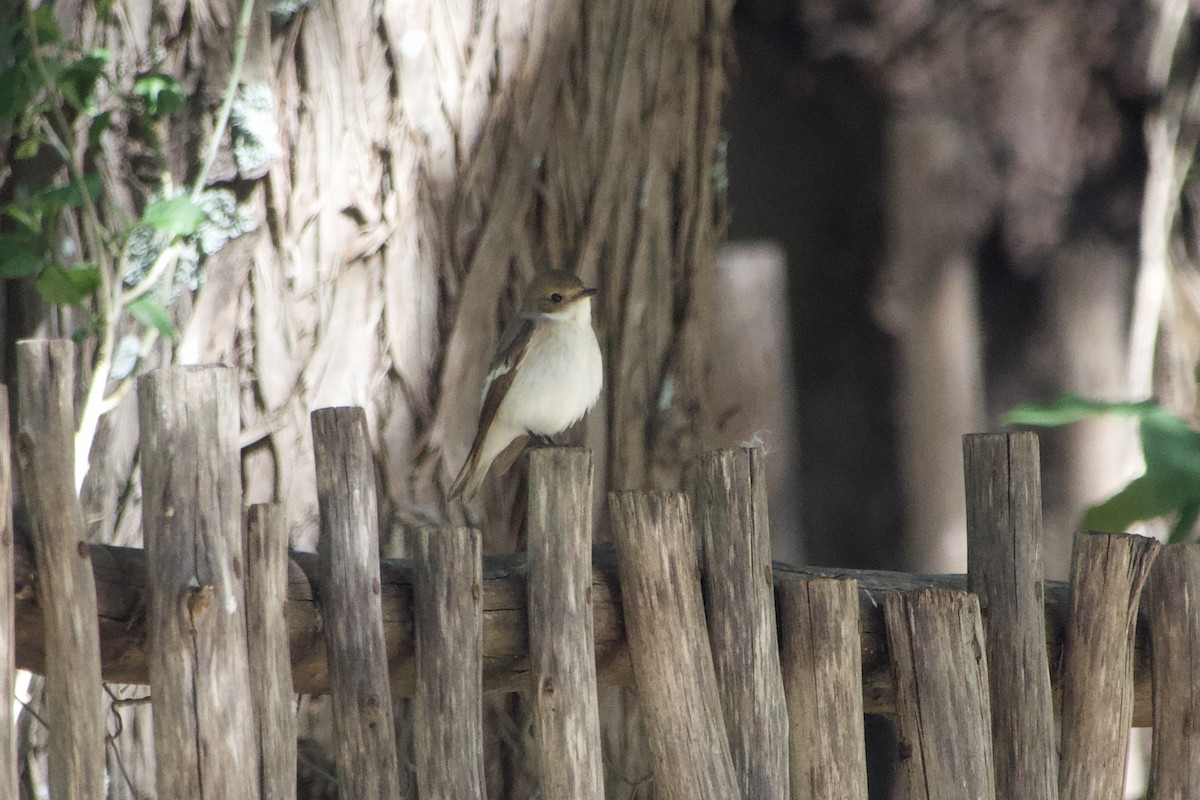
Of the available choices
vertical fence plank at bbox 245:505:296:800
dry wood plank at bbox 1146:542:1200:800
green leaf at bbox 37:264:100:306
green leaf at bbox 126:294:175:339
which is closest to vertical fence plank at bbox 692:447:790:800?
vertical fence plank at bbox 245:505:296:800

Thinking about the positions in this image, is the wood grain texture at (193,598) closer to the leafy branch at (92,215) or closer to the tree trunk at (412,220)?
the leafy branch at (92,215)

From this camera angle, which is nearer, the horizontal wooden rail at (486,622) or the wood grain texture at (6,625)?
the wood grain texture at (6,625)

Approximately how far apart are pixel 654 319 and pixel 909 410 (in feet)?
3.88

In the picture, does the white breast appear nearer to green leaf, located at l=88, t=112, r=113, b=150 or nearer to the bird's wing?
the bird's wing

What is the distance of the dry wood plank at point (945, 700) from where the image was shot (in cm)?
233

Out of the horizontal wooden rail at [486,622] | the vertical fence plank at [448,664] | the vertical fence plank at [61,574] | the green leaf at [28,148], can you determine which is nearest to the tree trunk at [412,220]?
the green leaf at [28,148]

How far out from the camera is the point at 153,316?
2.79m

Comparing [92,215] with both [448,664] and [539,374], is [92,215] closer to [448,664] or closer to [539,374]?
[539,374]

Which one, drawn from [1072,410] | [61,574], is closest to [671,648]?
[61,574]

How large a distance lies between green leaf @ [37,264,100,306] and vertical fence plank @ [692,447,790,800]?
1.52 m

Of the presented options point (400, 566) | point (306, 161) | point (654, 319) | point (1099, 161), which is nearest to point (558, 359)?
point (654, 319)

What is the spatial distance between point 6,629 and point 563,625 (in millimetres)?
859

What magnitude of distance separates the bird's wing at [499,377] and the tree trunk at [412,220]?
0.20 feet

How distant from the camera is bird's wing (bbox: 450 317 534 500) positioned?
3.16 metres
